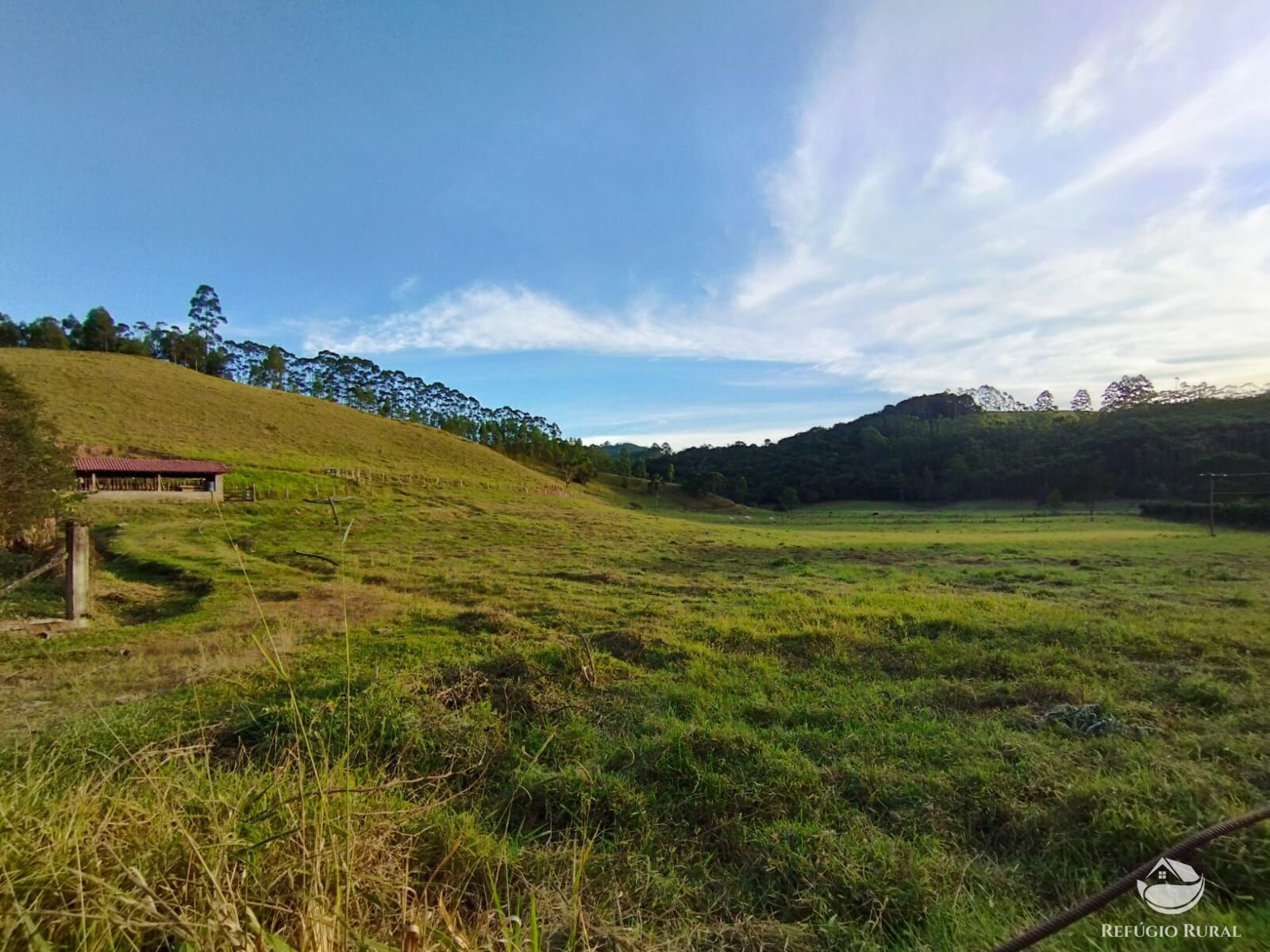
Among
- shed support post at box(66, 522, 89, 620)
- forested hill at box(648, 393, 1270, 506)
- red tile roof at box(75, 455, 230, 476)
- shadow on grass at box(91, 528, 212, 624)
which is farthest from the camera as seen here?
forested hill at box(648, 393, 1270, 506)

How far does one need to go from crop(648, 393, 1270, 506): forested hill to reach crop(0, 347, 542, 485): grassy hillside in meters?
42.1

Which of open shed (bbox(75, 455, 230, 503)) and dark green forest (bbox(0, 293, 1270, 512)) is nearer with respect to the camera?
open shed (bbox(75, 455, 230, 503))

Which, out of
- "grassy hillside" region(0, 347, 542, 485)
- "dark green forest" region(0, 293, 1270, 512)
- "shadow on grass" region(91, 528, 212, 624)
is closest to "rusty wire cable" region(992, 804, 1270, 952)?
"shadow on grass" region(91, 528, 212, 624)

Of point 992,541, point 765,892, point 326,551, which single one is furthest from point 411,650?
point 992,541

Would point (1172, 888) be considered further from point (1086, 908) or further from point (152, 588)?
point (152, 588)

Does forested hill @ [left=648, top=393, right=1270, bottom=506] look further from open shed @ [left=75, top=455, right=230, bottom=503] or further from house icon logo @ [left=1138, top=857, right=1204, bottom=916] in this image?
house icon logo @ [left=1138, top=857, right=1204, bottom=916]

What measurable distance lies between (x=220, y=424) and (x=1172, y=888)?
213 ft

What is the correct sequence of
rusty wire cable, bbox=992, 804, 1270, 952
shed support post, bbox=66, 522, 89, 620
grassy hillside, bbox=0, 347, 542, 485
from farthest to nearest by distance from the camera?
grassy hillside, bbox=0, 347, 542, 485, shed support post, bbox=66, 522, 89, 620, rusty wire cable, bbox=992, 804, 1270, 952

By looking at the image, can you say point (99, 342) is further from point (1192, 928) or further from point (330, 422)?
point (1192, 928)

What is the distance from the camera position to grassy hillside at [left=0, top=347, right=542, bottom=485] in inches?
1667

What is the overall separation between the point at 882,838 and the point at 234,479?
1743 inches

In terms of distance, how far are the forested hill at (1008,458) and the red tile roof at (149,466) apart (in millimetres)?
63638

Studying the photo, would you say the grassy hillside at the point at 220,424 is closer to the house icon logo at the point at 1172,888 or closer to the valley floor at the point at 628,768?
the valley floor at the point at 628,768

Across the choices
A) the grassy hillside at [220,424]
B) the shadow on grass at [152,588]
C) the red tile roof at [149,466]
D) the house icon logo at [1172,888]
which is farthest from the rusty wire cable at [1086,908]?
the grassy hillside at [220,424]
